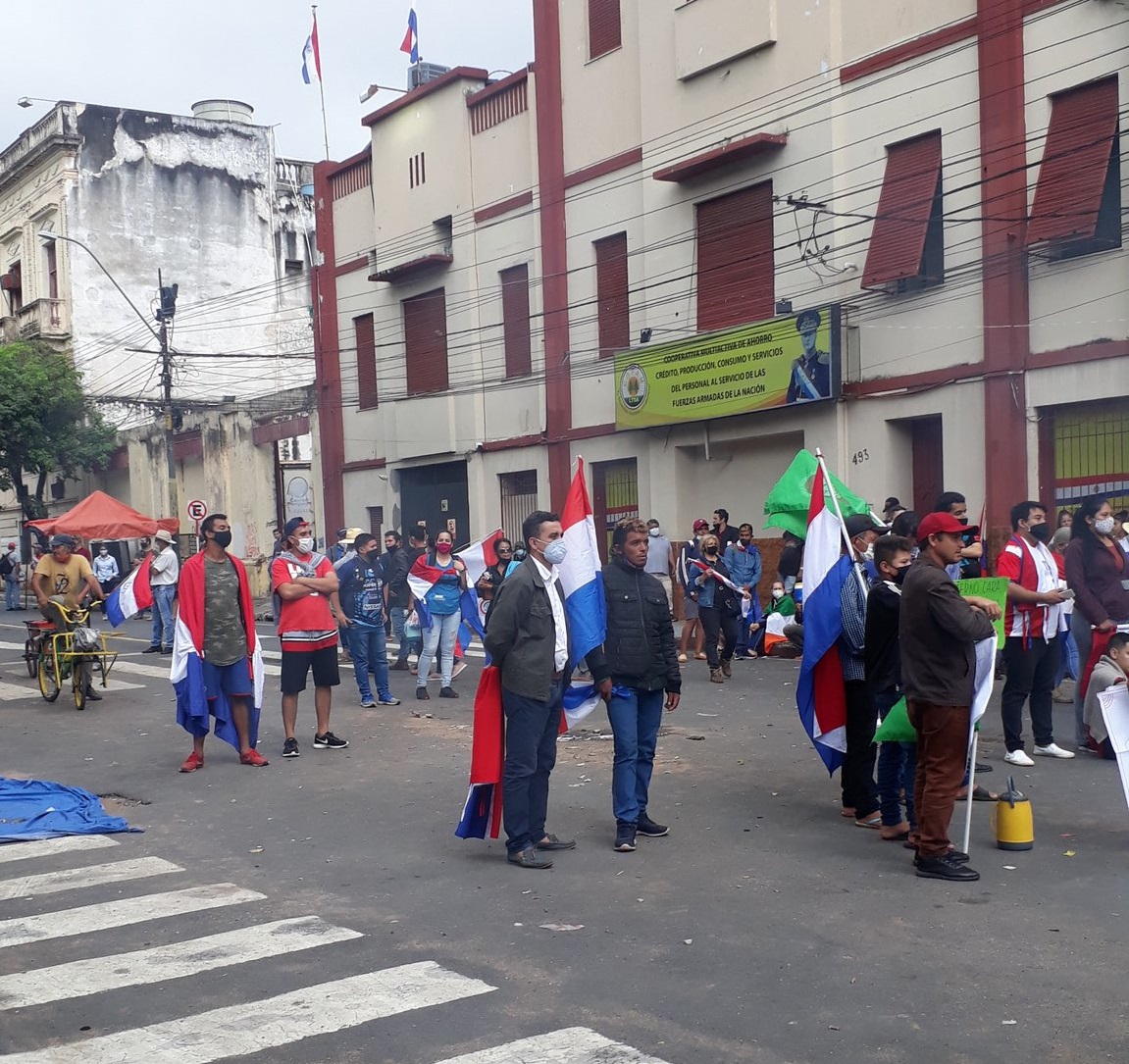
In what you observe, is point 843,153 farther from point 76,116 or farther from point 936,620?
point 76,116

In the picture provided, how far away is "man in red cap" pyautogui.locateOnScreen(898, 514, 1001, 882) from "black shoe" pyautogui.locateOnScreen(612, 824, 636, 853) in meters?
1.54

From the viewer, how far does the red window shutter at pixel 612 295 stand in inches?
914

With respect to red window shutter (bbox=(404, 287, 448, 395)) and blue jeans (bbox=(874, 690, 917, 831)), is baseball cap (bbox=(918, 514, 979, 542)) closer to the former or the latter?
blue jeans (bbox=(874, 690, 917, 831))

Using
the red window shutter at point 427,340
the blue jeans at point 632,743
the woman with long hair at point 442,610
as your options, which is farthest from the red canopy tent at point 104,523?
the blue jeans at point 632,743

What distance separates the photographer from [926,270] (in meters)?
18.0

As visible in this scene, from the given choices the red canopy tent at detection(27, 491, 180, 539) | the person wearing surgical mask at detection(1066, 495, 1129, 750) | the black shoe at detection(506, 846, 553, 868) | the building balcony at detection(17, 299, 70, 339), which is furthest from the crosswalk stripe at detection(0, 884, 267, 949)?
the building balcony at detection(17, 299, 70, 339)

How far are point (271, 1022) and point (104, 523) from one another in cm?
2318

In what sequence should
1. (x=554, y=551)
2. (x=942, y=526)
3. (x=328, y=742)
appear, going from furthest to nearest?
(x=328, y=742) → (x=554, y=551) → (x=942, y=526)

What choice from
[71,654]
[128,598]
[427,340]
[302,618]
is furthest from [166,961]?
[427,340]

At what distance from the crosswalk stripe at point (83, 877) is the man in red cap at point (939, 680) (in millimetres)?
3965

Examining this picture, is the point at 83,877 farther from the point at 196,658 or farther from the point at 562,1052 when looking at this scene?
the point at 562,1052

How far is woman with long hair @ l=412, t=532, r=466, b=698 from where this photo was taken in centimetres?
1464

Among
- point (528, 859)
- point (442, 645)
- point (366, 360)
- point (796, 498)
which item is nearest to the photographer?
point (528, 859)

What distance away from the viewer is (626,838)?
7.75 m
